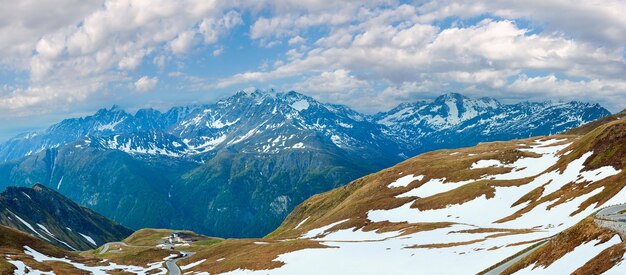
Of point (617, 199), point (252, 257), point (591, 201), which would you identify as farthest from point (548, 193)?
point (252, 257)

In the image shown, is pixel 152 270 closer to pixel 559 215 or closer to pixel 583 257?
pixel 559 215

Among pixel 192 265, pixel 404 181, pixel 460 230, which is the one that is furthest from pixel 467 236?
pixel 404 181

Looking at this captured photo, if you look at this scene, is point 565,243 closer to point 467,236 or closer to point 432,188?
point 467,236

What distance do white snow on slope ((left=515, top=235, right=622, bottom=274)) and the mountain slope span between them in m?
0.10

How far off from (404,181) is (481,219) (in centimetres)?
6353

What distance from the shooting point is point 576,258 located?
35.2 m

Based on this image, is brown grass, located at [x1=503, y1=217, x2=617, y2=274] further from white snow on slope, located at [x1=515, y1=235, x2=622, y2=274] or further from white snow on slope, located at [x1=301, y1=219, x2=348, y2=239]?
white snow on slope, located at [x1=301, y1=219, x2=348, y2=239]

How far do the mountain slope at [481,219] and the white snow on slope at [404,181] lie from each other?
2.13 feet

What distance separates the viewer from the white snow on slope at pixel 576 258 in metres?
33.9

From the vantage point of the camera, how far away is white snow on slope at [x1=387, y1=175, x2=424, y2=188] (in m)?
167

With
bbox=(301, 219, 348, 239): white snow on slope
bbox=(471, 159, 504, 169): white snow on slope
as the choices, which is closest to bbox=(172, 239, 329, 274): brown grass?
bbox=(301, 219, 348, 239): white snow on slope

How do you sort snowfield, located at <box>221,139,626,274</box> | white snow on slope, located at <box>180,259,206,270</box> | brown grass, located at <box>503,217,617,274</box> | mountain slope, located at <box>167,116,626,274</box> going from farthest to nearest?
1. white snow on slope, located at <box>180,259,206,270</box>
2. snowfield, located at <box>221,139,626,274</box>
3. mountain slope, located at <box>167,116,626,274</box>
4. brown grass, located at <box>503,217,617,274</box>

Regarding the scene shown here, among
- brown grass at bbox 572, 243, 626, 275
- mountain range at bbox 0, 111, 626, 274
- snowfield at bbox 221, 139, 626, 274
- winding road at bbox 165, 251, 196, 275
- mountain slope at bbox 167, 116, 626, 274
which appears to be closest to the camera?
brown grass at bbox 572, 243, 626, 275

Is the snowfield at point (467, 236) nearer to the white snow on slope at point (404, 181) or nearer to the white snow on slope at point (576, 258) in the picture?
the white snow on slope at point (576, 258)
